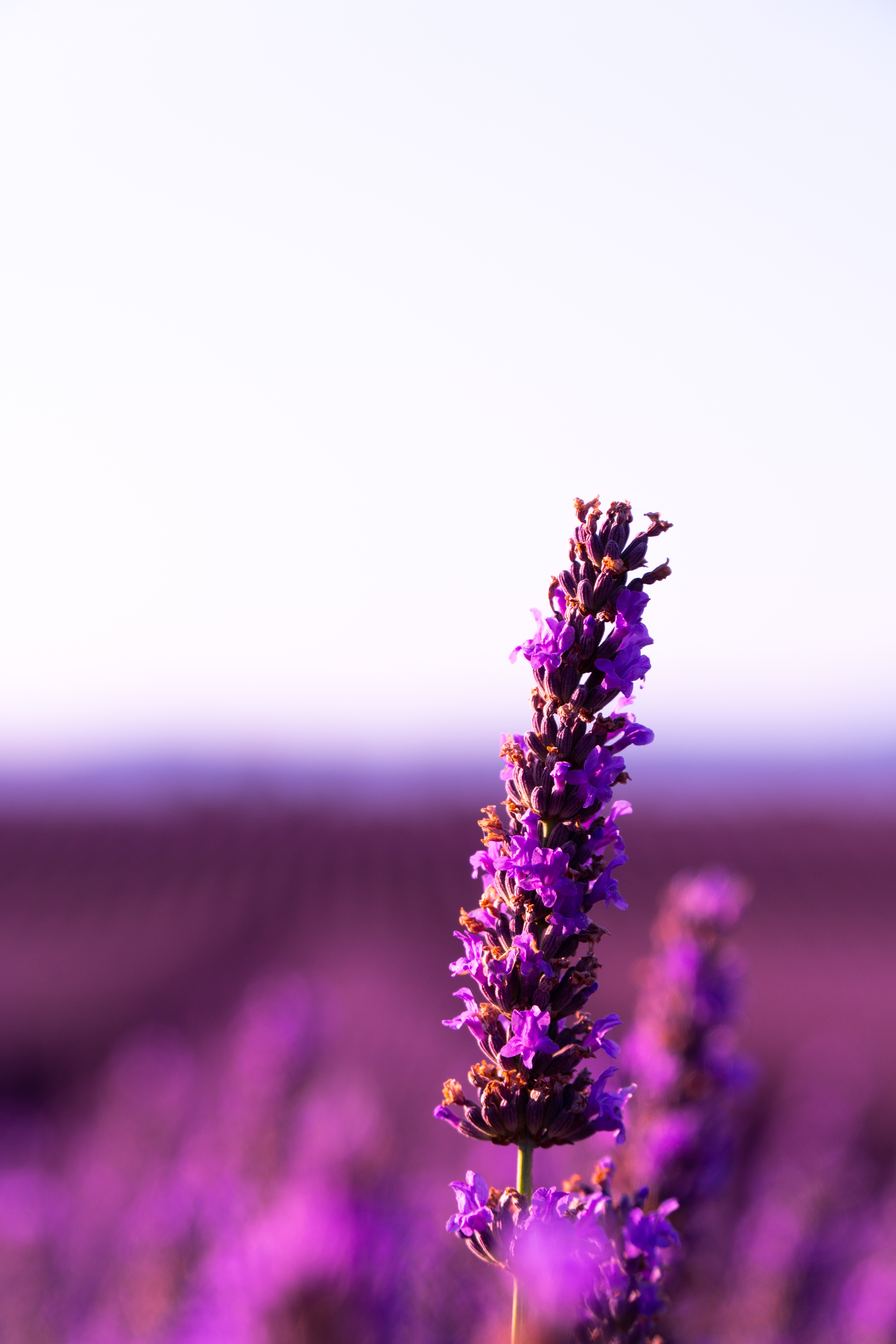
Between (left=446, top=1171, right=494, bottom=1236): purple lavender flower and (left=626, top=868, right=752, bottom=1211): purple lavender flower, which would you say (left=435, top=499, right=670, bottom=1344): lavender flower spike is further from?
(left=626, top=868, right=752, bottom=1211): purple lavender flower

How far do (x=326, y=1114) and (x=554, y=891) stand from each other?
3.72 m

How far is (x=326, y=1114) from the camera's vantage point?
16.5 feet

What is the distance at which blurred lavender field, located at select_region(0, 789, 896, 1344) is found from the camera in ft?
13.0

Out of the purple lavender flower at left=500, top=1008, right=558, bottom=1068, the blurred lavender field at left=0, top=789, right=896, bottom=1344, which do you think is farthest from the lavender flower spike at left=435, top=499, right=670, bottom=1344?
the blurred lavender field at left=0, top=789, right=896, bottom=1344

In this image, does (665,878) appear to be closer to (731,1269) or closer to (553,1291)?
(731,1269)

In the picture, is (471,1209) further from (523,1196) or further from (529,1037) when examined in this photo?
(529,1037)

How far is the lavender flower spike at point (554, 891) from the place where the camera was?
1976 mm

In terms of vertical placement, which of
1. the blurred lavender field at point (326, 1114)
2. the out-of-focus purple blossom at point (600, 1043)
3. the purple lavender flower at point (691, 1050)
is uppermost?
the out-of-focus purple blossom at point (600, 1043)

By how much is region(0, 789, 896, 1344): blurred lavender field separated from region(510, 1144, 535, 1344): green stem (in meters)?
1.25

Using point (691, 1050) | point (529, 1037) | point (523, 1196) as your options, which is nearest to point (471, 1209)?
point (523, 1196)

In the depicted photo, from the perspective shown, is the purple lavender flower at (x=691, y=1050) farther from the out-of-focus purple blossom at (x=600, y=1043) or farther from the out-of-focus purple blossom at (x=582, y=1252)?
the out-of-focus purple blossom at (x=600, y=1043)

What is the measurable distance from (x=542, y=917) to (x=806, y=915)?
98.8 feet

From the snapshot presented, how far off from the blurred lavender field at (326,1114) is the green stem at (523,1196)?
1.25m

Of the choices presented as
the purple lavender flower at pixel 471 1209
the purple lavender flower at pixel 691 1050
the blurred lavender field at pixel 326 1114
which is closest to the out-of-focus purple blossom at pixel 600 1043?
the purple lavender flower at pixel 471 1209
